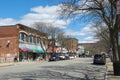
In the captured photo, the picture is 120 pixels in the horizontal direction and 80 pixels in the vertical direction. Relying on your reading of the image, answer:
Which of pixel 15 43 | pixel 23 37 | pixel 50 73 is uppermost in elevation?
pixel 23 37

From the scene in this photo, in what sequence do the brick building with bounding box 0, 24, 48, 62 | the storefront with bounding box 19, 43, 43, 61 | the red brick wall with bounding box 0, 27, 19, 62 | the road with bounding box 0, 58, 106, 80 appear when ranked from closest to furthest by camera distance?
the road with bounding box 0, 58, 106, 80 → the red brick wall with bounding box 0, 27, 19, 62 → the brick building with bounding box 0, 24, 48, 62 → the storefront with bounding box 19, 43, 43, 61

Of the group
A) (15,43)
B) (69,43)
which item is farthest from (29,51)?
(69,43)

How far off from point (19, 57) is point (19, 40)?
4.09 metres

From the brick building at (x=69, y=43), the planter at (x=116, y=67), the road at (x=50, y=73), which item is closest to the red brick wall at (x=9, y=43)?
the road at (x=50, y=73)

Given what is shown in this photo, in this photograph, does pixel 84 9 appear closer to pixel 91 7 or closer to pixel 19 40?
pixel 91 7

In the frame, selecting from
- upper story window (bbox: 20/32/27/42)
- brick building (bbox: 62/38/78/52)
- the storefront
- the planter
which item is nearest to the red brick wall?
the storefront

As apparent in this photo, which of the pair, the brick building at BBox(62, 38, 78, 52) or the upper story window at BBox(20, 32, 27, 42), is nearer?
the upper story window at BBox(20, 32, 27, 42)

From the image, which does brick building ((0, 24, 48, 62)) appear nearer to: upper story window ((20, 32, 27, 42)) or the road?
upper story window ((20, 32, 27, 42))

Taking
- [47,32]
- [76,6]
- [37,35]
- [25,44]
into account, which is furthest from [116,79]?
[47,32]

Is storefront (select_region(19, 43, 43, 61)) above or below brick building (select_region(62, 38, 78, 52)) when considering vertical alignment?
below

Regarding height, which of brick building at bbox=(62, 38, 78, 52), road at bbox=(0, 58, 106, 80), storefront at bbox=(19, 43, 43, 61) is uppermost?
A: brick building at bbox=(62, 38, 78, 52)

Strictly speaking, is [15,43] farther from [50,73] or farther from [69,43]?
[69,43]

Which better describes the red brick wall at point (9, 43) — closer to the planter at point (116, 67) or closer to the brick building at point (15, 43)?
the brick building at point (15, 43)

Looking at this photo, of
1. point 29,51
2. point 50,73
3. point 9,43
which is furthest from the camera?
point 29,51
